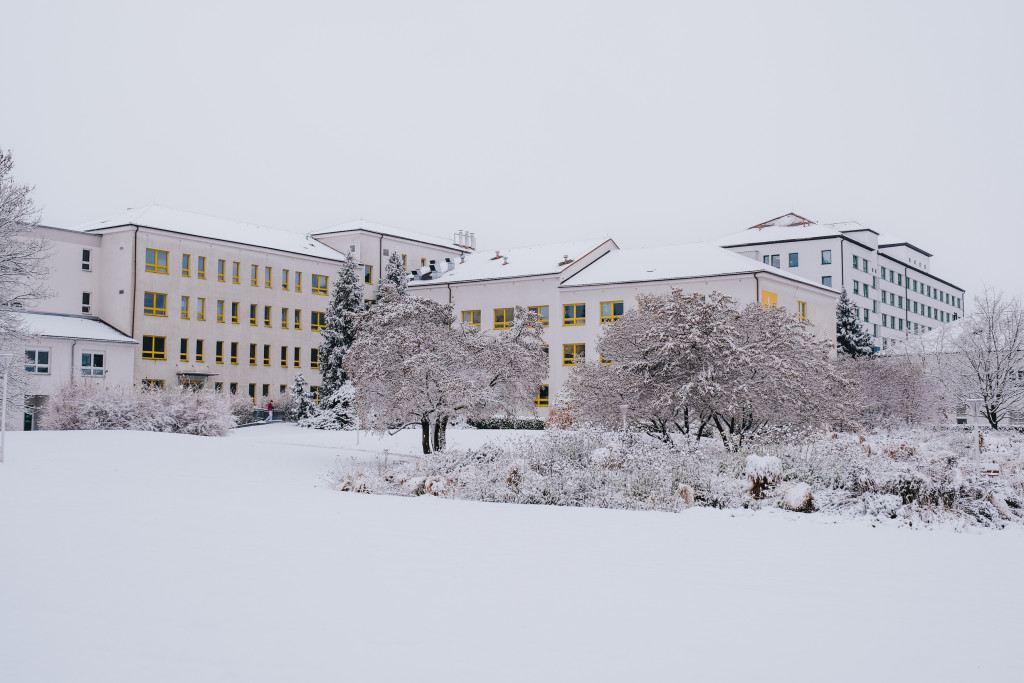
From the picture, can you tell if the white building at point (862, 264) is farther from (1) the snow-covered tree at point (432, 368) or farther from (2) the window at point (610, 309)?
(1) the snow-covered tree at point (432, 368)

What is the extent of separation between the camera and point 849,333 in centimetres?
5791

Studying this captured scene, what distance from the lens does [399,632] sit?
7.55 meters

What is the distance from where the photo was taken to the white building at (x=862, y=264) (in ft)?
248

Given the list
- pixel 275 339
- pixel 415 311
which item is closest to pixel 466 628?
pixel 415 311

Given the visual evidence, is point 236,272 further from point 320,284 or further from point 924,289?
point 924,289

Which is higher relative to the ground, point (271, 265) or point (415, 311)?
point (271, 265)

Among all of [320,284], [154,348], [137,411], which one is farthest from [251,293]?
[137,411]

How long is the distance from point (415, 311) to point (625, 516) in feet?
44.9

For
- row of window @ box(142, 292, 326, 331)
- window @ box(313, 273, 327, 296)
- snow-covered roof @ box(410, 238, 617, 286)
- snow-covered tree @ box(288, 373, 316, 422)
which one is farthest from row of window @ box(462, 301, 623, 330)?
window @ box(313, 273, 327, 296)

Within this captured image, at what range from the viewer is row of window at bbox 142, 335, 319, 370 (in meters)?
49.2

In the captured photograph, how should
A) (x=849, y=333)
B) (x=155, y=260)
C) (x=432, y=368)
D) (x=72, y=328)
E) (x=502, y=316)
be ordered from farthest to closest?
(x=849, y=333)
(x=502, y=316)
(x=155, y=260)
(x=72, y=328)
(x=432, y=368)

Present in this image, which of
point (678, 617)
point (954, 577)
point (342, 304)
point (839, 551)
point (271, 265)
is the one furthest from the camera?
point (271, 265)

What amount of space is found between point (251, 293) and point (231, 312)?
1798mm

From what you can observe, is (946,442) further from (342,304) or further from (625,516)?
(342,304)
